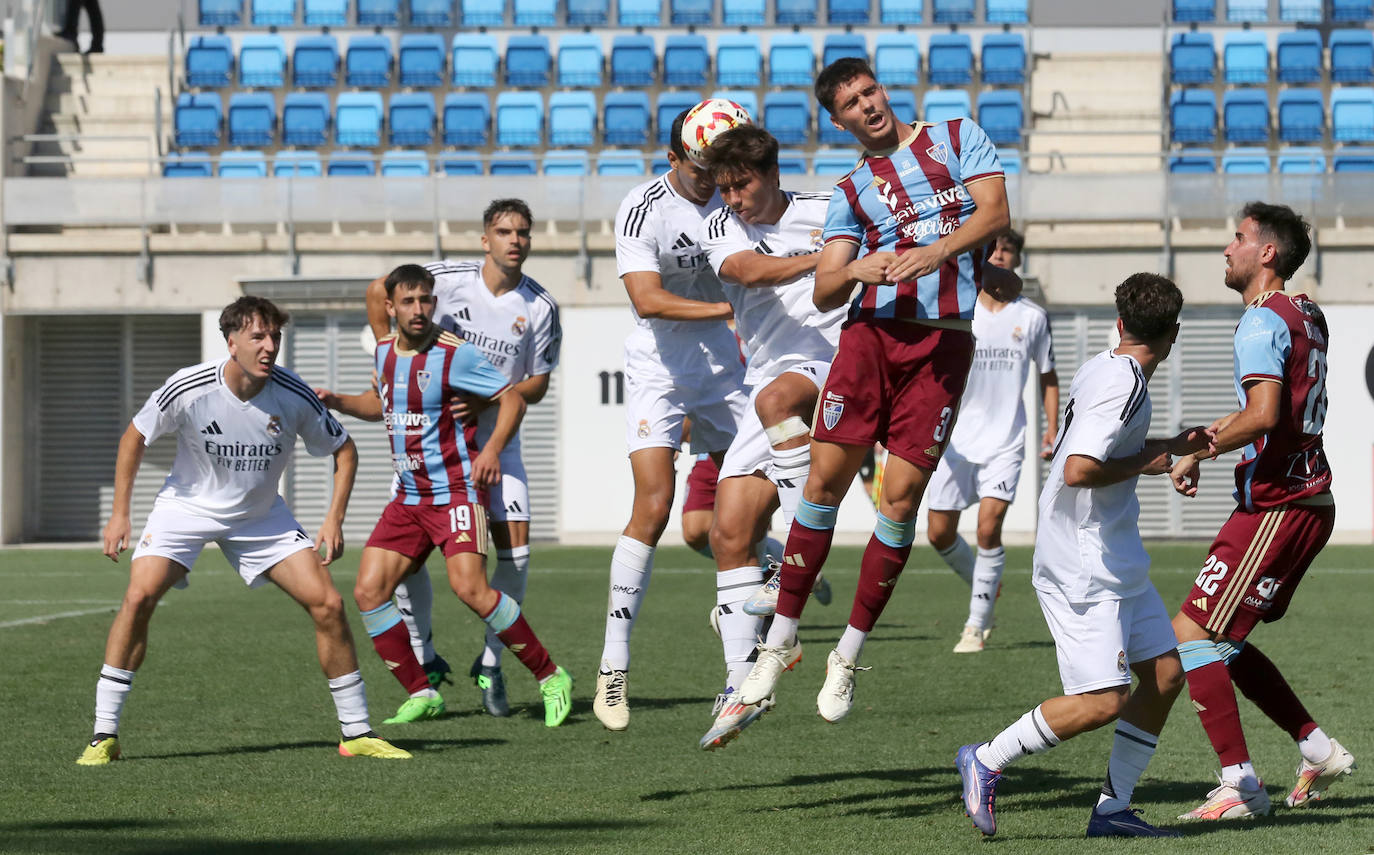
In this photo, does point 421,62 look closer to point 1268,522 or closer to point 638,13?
point 638,13

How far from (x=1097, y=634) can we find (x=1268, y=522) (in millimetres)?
935

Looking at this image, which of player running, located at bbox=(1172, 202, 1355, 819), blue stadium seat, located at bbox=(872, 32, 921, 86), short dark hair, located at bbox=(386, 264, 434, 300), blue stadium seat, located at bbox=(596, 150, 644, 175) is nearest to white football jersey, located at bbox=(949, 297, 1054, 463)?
short dark hair, located at bbox=(386, 264, 434, 300)

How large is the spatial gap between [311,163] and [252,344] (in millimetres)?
18018

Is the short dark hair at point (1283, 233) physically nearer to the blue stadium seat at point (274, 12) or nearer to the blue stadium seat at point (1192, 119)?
the blue stadium seat at point (1192, 119)

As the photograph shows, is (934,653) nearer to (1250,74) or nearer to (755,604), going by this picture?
(755,604)

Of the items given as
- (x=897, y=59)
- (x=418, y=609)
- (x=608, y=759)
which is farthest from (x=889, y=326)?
(x=897, y=59)

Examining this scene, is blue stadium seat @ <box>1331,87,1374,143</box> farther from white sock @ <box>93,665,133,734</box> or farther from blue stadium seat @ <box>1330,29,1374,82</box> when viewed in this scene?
white sock @ <box>93,665,133,734</box>

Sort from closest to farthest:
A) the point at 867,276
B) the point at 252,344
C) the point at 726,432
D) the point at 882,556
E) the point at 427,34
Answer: the point at 867,276, the point at 882,556, the point at 252,344, the point at 726,432, the point at 427,34

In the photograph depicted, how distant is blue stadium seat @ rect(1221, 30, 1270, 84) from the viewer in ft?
83.0

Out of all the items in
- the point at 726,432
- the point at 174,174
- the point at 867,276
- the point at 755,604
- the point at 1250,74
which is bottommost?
the point at 755,604

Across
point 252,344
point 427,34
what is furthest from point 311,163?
point 252,344

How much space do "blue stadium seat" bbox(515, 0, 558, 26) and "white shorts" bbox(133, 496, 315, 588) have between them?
69.7 feet

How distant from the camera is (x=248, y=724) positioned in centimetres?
751

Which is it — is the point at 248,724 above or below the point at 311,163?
below
